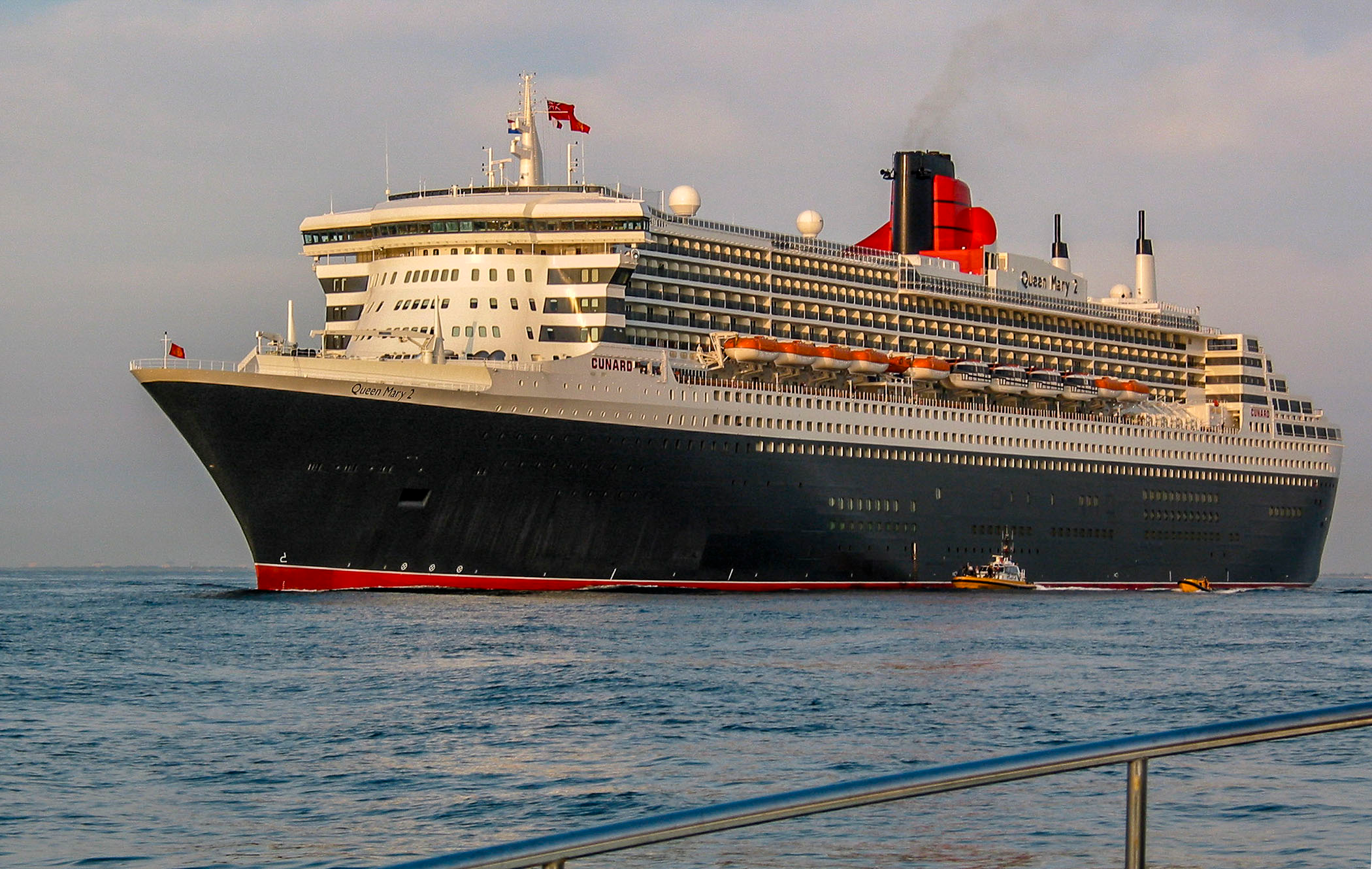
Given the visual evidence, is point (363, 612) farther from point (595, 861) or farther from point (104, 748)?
point (595, 861)

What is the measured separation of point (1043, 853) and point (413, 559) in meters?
35.4

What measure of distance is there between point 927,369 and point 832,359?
16.9 feet

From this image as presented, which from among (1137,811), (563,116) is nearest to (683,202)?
(563,116)

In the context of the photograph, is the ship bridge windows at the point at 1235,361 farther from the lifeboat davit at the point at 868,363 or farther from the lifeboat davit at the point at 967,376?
the lifeboat davit at the point at 868,363

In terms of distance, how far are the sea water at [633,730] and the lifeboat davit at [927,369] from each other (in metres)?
18.0

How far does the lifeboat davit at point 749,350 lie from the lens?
5259cm

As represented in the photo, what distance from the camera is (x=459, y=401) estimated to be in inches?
1759

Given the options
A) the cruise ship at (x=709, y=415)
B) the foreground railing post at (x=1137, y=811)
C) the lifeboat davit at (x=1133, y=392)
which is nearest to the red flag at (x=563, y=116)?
the cruise ship at (x=709, y=415)

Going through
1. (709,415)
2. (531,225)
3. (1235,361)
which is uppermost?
(531,225)

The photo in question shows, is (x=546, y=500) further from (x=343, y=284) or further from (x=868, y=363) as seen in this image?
(x=868, y=363)

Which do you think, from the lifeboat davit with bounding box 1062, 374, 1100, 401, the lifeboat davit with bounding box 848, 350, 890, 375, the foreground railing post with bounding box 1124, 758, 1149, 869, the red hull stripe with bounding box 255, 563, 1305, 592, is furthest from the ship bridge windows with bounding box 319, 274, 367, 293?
the foreground railing post with bounding box 1124, 758, 1149, 869

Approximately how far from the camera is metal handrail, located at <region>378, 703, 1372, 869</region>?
12.9 ft

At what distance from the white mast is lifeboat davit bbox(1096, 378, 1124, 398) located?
24.2 meters

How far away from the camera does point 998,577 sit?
57.1 metres
